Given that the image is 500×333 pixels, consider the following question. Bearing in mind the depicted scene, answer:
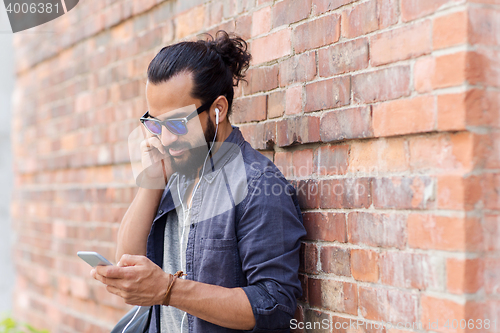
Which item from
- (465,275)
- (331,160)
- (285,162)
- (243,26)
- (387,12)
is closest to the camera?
(465,275)

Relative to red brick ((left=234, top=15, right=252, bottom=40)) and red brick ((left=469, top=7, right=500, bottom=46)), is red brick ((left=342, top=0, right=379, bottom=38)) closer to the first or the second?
red brick ((left=469, top=7, right=500, bottom=46))

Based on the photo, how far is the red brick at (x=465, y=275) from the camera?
54.2 inches

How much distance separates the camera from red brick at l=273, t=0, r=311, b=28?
1.97 m

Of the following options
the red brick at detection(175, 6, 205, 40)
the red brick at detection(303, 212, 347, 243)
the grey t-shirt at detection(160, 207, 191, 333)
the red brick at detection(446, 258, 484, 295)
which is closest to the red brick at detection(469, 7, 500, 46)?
the red brick at detection(446, 258, 484, 295)

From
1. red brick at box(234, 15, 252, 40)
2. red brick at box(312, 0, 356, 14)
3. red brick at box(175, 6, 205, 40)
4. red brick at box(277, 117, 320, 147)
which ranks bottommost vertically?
red brick at box(277, 117, 320, 147)

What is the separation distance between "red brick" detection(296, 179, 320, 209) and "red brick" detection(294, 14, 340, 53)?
20.9 inches

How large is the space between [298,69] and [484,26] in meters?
0.75

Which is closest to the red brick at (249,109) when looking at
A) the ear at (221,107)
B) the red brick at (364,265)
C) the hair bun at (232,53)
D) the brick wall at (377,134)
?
the brick wall at (377,134)

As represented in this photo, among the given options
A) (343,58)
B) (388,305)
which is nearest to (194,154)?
(343,58)

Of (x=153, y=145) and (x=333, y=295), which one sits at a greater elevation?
(x=153, y=145)

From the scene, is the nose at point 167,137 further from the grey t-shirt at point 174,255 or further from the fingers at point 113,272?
the fingers at point 113,272

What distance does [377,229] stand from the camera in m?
1.64

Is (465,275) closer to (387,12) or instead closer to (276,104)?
(387,12)

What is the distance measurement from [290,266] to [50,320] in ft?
9.34
